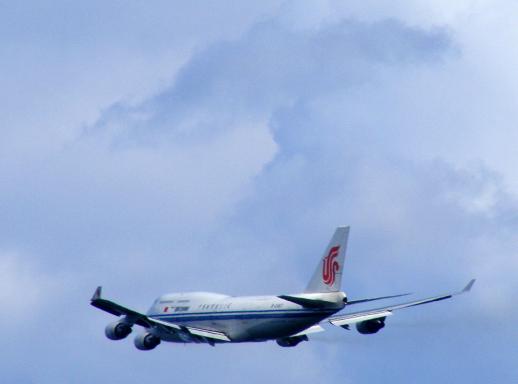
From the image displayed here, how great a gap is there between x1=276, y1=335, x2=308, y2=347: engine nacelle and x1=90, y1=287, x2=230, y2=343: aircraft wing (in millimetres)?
6373

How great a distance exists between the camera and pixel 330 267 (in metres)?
187

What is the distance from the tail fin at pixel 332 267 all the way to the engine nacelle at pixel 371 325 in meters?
9.42

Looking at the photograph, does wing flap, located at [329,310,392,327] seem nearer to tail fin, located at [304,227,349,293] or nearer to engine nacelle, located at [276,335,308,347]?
engine nacelle, located at [276,335,308,347]

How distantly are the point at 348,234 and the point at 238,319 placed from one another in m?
13.5

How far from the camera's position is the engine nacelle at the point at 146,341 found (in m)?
194

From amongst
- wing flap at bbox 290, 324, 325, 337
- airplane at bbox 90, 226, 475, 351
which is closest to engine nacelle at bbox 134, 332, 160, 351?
airplane at bbox 90, 226, 475, 351

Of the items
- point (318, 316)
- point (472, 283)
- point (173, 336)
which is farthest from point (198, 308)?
point (472, 283)

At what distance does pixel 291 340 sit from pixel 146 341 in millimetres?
13915

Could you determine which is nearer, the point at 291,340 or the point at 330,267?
the point at 330,267

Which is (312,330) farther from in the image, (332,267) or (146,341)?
(146,341)

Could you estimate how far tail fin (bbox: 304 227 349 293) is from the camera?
612ft

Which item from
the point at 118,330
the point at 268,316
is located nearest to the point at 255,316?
the point at 268,316

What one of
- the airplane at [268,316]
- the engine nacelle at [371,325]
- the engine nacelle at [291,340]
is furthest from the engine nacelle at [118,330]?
the engine nacelle at [371,325]

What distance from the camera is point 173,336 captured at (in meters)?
197
